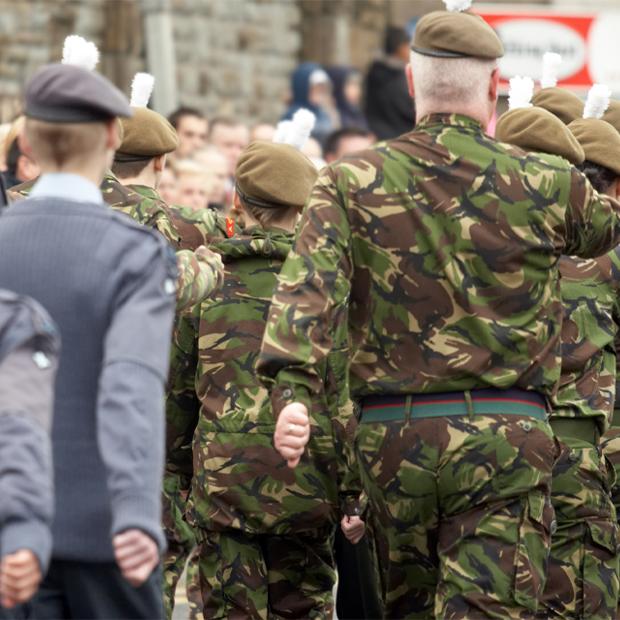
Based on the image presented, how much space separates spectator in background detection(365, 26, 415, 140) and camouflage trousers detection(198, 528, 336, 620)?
12760 millimetres

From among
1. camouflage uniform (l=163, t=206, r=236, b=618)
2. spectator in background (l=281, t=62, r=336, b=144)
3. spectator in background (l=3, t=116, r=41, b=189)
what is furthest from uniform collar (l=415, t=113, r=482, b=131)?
spectator in background (l=281, t=62, r=336, b=144)

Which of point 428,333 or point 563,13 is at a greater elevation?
point 428,333

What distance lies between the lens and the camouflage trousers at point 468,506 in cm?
709

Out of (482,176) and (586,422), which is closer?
(482,176)

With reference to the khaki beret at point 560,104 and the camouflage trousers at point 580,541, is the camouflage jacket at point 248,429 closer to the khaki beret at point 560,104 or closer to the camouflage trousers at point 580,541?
the camouflage trousers at point 580,541

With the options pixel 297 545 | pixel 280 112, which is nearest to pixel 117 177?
pixel 297 545

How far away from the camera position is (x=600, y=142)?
355 inches

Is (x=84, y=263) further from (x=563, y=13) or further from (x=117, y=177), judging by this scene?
(x=563, y=13)

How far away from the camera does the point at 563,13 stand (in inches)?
691

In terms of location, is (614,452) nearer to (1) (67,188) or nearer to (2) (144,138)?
(2) (144,138)

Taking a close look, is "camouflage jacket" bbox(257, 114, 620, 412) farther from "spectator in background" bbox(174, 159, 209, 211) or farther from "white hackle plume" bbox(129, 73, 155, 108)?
"spectator in background" bbox(174, 159, 209, 211)

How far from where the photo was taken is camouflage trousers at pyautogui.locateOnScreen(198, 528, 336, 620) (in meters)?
8.84

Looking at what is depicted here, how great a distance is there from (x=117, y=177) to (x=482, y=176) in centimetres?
287

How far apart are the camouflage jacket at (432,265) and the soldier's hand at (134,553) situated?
1.43 meters
